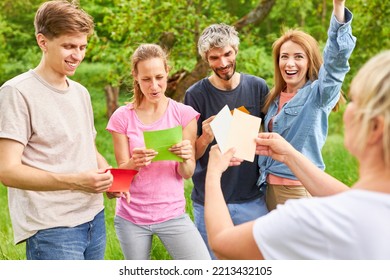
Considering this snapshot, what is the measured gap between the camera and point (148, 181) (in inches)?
116

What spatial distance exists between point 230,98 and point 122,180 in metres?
0.90

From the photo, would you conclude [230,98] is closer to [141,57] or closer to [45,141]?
[141,57]

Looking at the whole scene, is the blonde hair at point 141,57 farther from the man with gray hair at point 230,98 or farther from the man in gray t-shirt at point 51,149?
the man in gray t-shirt at point 51,149

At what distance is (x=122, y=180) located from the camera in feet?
8.76

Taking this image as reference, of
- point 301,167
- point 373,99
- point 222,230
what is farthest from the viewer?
point 301,167

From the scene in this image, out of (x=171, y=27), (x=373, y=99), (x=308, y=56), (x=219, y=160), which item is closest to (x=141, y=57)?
(x=308, y=56)

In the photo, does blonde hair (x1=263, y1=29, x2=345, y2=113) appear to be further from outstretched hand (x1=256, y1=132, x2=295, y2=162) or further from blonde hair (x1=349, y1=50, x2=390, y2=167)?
blonde hair (x1=349, y1=50, x2=390, y2=167)

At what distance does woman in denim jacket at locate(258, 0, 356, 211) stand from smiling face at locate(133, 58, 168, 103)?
0.67 meters

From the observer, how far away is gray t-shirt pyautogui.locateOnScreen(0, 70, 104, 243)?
2281 millimetres

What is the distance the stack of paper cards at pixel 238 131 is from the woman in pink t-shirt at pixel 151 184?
50 centimetres
